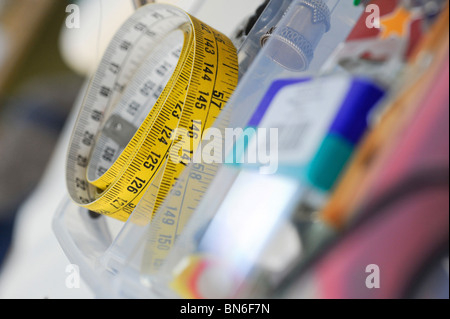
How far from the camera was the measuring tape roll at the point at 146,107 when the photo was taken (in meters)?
0.51

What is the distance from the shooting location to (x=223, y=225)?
13.9 inches

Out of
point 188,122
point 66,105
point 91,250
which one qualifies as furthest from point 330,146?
point 66,105

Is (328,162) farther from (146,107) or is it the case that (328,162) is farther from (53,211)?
(53,211)

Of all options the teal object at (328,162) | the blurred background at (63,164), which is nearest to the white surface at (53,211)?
the blurred background at (63,164)

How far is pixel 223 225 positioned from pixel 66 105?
0.93m

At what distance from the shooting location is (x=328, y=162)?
297 mm

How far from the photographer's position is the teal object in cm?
30

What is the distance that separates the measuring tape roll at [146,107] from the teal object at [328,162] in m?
0.22

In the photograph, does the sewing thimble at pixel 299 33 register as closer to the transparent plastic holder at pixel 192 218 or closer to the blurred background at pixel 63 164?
the transparent plastic holder at pixel 192 218

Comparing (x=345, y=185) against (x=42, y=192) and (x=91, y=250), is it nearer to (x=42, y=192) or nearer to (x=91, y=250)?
(x=91, y=250)

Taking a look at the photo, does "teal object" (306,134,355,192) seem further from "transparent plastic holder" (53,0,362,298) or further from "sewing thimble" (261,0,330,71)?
"sewing thimble" (261,0,330,71)

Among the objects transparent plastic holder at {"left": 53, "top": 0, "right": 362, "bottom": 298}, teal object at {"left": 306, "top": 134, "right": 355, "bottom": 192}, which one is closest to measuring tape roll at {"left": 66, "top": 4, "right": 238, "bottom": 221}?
transparent plastic holder at {"left": 53, "top": 0, "right": 362, "bottom": 298}

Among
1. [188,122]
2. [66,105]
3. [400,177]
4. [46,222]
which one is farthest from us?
[66,105]

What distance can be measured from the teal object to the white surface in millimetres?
427
